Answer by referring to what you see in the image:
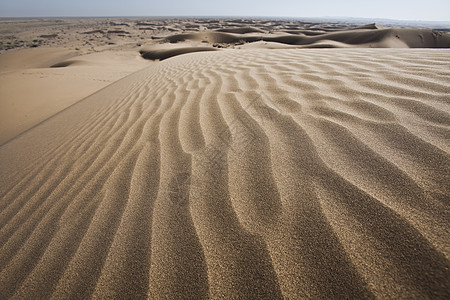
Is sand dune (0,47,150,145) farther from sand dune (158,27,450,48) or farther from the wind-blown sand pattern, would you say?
sand dune (158,27,450,48)

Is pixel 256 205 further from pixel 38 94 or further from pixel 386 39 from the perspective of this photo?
pixel 386 39

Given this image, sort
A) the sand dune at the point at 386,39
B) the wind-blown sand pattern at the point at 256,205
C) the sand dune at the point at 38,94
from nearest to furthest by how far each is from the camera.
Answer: the wind-blown sand pattern at the point at 256,205
the sand dune at the point at 38,94
the sand dune at the point at 386,39

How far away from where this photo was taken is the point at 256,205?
3.02 feet

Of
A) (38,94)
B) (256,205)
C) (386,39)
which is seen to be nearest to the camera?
(256,205)

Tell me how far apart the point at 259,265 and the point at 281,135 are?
80 centimetres

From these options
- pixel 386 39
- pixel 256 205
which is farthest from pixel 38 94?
pixel 386 39

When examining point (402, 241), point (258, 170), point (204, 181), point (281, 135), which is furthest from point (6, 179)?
point (402, 241)

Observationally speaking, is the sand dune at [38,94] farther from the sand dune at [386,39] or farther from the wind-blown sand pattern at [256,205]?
the sand dune at [386,39]

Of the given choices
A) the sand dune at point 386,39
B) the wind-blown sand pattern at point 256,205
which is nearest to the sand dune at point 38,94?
the wind-blown sand pattern at point 256,205

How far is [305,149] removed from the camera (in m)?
1.16

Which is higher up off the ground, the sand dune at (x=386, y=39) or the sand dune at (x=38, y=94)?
the sand dune at (x=386, y=39)

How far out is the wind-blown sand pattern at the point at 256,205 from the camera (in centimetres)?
68

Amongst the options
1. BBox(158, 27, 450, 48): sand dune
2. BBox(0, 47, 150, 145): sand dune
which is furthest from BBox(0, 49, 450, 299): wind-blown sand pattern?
BBox(158, 27, 450, 48): sand dune

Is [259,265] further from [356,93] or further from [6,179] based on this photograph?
[6,179]
